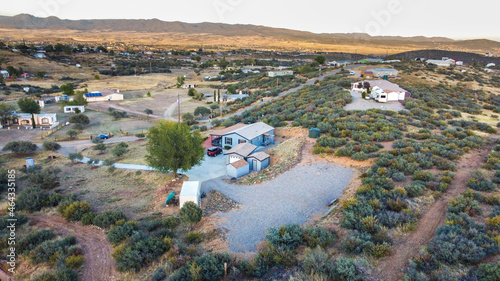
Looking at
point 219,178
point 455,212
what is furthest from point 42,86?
point 455,212

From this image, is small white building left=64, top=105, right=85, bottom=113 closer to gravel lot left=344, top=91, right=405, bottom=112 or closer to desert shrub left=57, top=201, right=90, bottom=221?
desert shrub left=57, top=201, right=90, bottom=221

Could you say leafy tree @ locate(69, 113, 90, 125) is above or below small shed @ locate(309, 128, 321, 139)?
below

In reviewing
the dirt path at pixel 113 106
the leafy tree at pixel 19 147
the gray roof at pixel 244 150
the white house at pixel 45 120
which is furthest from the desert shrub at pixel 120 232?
the dirt path at pixel 113 106

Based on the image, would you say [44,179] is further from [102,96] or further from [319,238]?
[102,96]

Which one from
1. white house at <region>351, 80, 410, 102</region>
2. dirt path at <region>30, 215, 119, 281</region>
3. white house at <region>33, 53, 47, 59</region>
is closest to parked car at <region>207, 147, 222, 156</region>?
dirt path at <region>30, 215, 119, 281</region>

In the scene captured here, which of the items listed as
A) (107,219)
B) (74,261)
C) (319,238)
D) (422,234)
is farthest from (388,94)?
(74,261)

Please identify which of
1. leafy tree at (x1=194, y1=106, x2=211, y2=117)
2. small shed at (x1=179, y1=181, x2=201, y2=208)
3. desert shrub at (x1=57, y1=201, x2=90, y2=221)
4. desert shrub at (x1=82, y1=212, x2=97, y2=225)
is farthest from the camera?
leafy tree at (x1=194, y1=106, x2=211, y2=117)
